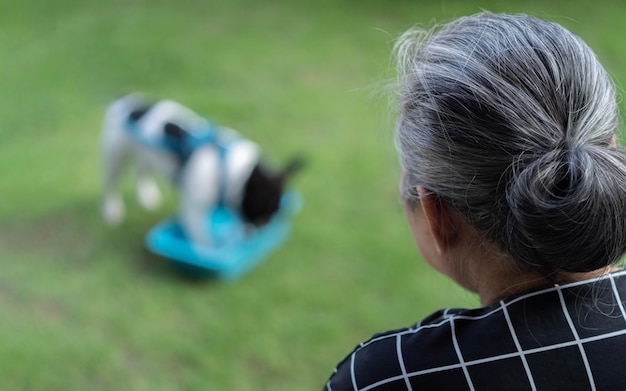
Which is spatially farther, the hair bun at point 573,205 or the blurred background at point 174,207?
the blurred background at point 174,207

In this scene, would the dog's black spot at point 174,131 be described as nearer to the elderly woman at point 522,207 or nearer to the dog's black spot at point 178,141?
the dog's black spot at point 178,141

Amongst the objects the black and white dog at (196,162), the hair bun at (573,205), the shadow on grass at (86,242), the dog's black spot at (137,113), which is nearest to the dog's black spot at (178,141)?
the black and white dog at (196,162)

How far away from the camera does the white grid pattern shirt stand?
0.64m

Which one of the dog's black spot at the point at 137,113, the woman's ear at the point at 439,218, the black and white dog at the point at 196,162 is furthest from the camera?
the dog's black spot at the point at 137,113

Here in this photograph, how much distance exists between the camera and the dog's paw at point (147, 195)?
240 cm

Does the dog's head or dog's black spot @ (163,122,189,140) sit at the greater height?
dog's black spot @ (163,122,189,140)

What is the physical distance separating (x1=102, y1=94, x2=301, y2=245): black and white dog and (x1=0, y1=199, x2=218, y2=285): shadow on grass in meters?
0.15

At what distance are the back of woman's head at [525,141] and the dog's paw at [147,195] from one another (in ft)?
5.94

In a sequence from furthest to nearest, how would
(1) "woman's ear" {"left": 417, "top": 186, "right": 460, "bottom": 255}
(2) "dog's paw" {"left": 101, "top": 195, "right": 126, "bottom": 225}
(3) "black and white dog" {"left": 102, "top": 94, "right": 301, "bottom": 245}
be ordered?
(2) "dog's paw" {"left": 101, "top": 195, "right": 126, "bottom": 225} → (3) "black and white dog" {"left": 102, "top": 94, "right": 301, "bottom": 245} → (1) "woman's ear" {"left": 417, "top": 186, "right": 460, "bottom": 255}

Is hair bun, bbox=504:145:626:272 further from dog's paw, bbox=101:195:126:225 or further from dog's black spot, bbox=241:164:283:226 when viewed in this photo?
dog's paw, bbox=101:195:126:225

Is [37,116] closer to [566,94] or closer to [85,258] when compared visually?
[85,258]

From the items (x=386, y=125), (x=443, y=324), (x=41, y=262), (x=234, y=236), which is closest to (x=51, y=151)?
(x=41, y=262)

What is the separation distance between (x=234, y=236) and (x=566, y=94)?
62.8 inches

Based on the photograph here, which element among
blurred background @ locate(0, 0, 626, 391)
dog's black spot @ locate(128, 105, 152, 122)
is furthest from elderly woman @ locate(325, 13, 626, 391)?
dog's black spot @ locate(128, 105, 152, 122)
